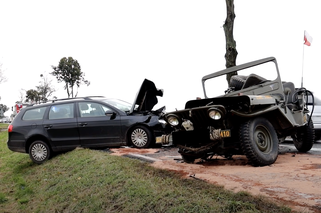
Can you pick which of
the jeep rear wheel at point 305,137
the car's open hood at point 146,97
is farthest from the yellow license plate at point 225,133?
the car's open hood at point 146,97

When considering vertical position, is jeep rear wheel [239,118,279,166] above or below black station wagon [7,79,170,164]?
below

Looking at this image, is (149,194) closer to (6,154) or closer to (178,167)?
(178,167)

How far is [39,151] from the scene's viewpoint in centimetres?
912

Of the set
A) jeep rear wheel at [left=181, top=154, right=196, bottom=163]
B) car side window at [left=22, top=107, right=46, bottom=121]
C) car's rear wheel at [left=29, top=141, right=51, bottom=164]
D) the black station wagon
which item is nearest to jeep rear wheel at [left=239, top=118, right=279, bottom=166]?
jeep rear wheel at [left=181, top=154, right=196, bottom=163]

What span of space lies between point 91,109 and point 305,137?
5626 millimetres

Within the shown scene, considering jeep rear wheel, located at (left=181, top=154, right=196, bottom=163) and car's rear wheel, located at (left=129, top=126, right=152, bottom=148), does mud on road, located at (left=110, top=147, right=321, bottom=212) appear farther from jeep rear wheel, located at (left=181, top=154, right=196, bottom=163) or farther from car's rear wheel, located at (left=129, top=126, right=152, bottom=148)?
car's rear wheel, located at (left=129, top=126, right=152, bottom=148)

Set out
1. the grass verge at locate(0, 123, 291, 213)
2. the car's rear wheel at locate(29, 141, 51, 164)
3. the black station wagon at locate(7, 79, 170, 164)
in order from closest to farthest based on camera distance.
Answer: the grass verge at locate(0, 123, 291, 213), the black station wagon at locate(7, 79, 170, 164), the car's rear wheel at locate(29, 141, 51, 164)

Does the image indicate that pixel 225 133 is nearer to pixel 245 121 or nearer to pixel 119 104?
pixel 245 121

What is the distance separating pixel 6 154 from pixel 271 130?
11.1 metres

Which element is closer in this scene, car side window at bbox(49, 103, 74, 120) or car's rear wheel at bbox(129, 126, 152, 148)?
car's rear wheel at bbox(129, 126, 152, 148)

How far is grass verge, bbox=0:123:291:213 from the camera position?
11.9 ft

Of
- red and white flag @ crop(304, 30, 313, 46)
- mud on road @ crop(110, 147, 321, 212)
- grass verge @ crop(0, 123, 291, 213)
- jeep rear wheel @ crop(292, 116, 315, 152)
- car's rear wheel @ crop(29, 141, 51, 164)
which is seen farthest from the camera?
car's rear wheel @ crop(29, 141, 51, 164)

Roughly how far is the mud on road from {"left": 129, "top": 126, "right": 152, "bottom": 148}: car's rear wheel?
5.91ft

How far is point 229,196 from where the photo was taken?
144 inches
